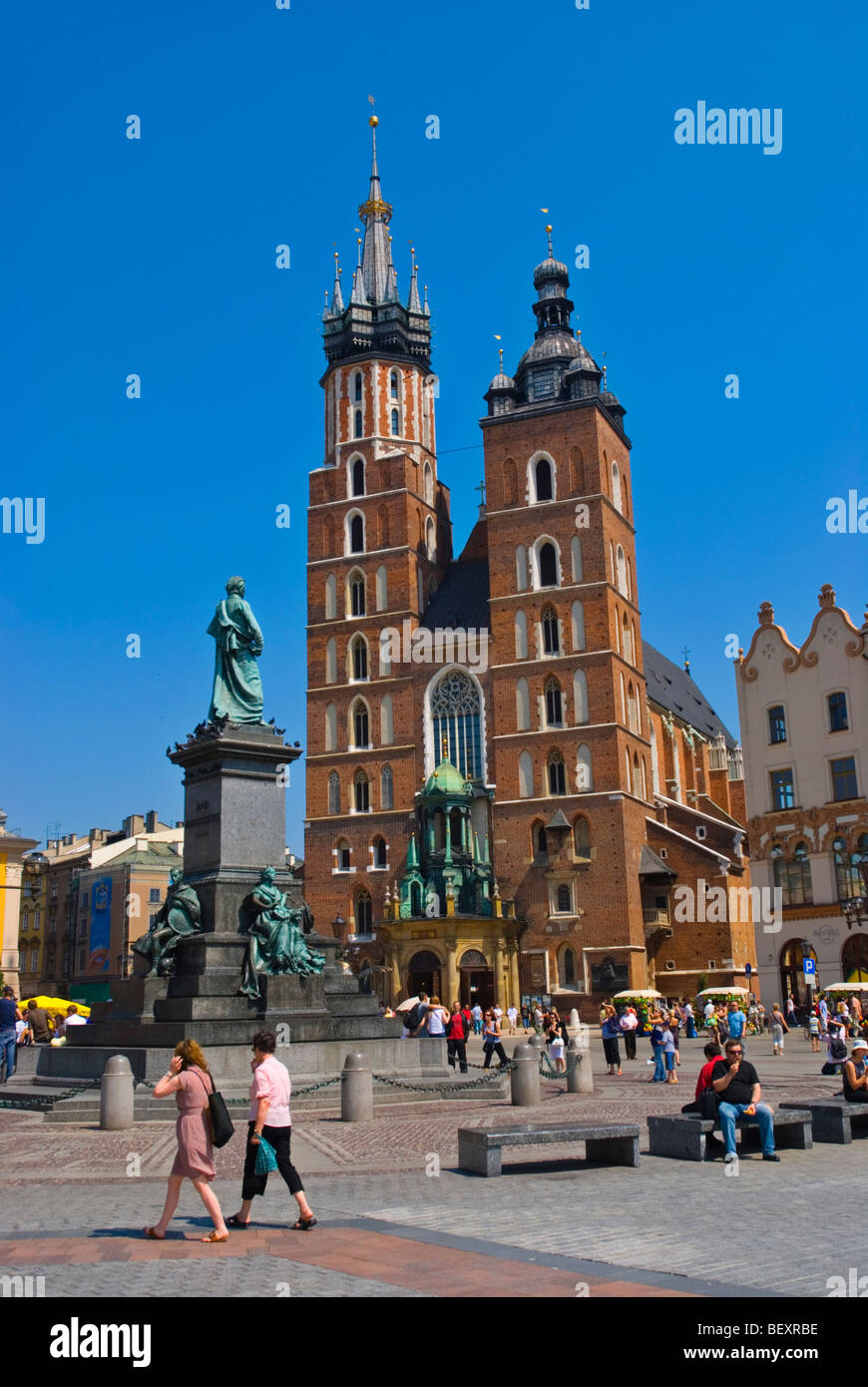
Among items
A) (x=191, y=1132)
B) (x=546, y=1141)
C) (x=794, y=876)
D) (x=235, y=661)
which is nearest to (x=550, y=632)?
(x=794, y=876)

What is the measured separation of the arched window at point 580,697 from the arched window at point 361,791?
9728 millimetres

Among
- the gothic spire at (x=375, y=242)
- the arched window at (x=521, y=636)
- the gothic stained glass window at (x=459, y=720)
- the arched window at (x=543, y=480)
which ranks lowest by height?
the gothic stained glass window at (x=459, y=720)

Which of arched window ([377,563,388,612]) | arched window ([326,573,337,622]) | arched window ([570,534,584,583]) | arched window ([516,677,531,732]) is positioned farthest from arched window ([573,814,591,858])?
arched window ([326,573,337,622])

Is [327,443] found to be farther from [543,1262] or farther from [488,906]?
[543,1262]

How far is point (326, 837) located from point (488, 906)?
8.77 metres

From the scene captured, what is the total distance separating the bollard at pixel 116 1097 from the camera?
48.2 ft

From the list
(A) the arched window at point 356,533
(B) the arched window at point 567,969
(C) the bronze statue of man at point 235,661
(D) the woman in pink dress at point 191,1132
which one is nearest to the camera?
(D) the woman in pink dress at point 191,1132

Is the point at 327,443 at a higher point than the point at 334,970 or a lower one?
higher

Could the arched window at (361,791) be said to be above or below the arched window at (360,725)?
below

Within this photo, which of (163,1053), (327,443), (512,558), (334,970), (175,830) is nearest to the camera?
(163,1053)

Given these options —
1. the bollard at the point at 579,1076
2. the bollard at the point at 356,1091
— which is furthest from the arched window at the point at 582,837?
the bollard at the point at 356,1091

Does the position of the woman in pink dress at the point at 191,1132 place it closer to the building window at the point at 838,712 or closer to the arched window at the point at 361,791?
the building window at the point at 838,712

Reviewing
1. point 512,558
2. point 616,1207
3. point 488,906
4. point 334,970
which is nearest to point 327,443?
point 512,558
